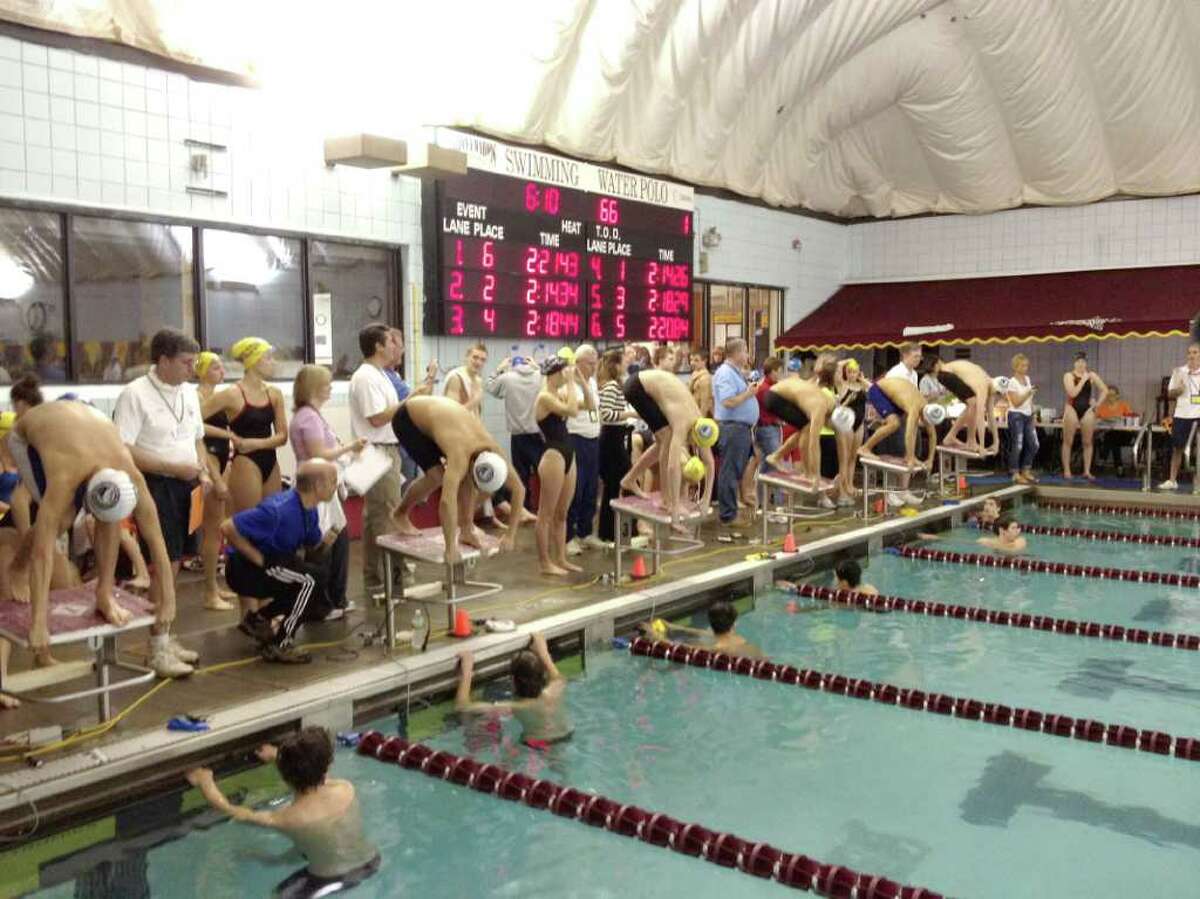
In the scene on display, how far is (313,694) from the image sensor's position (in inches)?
199

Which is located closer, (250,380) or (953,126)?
(250,380)

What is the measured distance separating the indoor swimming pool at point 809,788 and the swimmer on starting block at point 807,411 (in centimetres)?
211

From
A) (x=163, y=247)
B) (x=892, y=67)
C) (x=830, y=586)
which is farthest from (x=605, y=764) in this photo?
(x=892, y=67)

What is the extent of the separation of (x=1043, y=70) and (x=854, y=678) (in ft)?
36.3

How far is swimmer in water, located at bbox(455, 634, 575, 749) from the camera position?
536cm

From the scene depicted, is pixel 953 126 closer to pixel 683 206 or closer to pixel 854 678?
pixel 683 206

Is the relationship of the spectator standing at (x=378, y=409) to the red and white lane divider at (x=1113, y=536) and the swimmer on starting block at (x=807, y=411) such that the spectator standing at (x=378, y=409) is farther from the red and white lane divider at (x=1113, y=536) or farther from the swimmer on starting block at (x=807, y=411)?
the red and white lane divider at (x=1113, y=536)

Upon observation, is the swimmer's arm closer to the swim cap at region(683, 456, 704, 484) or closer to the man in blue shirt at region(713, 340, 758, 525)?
the swim cap at region(683, 456, 704, 484)

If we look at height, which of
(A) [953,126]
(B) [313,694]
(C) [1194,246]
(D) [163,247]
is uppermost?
(A) [953,126]

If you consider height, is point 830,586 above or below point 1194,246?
below

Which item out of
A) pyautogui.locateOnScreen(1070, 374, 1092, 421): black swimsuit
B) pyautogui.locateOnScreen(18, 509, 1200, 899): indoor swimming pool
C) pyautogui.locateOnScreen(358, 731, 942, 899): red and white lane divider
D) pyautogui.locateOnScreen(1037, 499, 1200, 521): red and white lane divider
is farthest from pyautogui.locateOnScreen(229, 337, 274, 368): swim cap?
pyautogui.locateOnScreen(1070, 374, 1092, 421): black swimsuit

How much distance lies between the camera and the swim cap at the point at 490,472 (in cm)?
550

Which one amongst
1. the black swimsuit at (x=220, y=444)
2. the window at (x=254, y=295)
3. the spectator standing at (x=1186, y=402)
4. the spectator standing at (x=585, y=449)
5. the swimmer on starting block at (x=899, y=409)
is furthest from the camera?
the spectator standing at (x=1186, y=402)

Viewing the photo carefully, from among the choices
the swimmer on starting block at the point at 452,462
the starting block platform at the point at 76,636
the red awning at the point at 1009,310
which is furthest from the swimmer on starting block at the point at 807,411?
the red awning at the point at 1009,310
